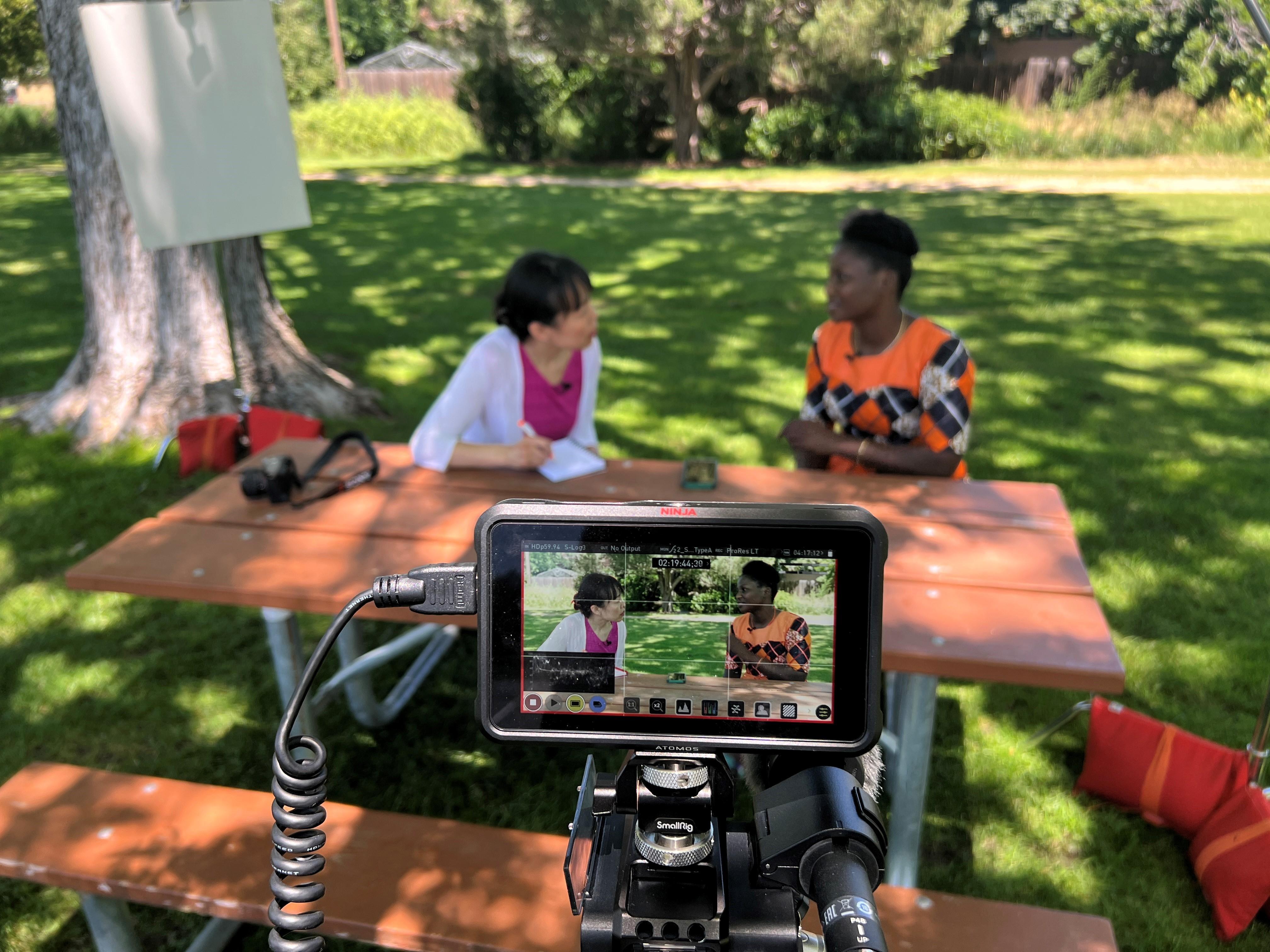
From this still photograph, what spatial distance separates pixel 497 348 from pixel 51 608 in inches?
91.1

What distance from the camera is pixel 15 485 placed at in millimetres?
4867

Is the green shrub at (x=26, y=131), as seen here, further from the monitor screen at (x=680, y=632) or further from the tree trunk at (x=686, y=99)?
the monitor screen at (x=680, y=632)

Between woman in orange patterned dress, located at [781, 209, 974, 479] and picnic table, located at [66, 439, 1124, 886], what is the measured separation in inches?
8.6

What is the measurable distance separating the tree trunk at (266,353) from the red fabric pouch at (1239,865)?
475 cm

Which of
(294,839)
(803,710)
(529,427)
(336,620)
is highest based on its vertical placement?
(336,620)

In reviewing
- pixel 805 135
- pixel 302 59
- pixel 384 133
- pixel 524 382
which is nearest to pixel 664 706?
pixel 524 382

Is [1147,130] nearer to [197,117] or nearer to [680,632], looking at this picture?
[197,117]

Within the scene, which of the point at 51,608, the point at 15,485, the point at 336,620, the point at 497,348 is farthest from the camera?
the point at 15,485

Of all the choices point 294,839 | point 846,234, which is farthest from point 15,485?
point 294,839

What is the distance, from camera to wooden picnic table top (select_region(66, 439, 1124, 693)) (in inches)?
80.5

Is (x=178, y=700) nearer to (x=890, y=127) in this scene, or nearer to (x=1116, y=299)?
(x=1116, y=299)

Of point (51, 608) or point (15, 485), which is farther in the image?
point (15, 485)

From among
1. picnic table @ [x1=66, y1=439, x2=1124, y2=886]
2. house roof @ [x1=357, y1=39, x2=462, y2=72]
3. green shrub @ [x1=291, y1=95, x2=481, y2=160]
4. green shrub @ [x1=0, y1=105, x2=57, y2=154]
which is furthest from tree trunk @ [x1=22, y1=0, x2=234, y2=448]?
house roof @ [x1=357, y1=39, x2=462, y2=72]

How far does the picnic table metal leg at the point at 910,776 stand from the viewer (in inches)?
93.0
